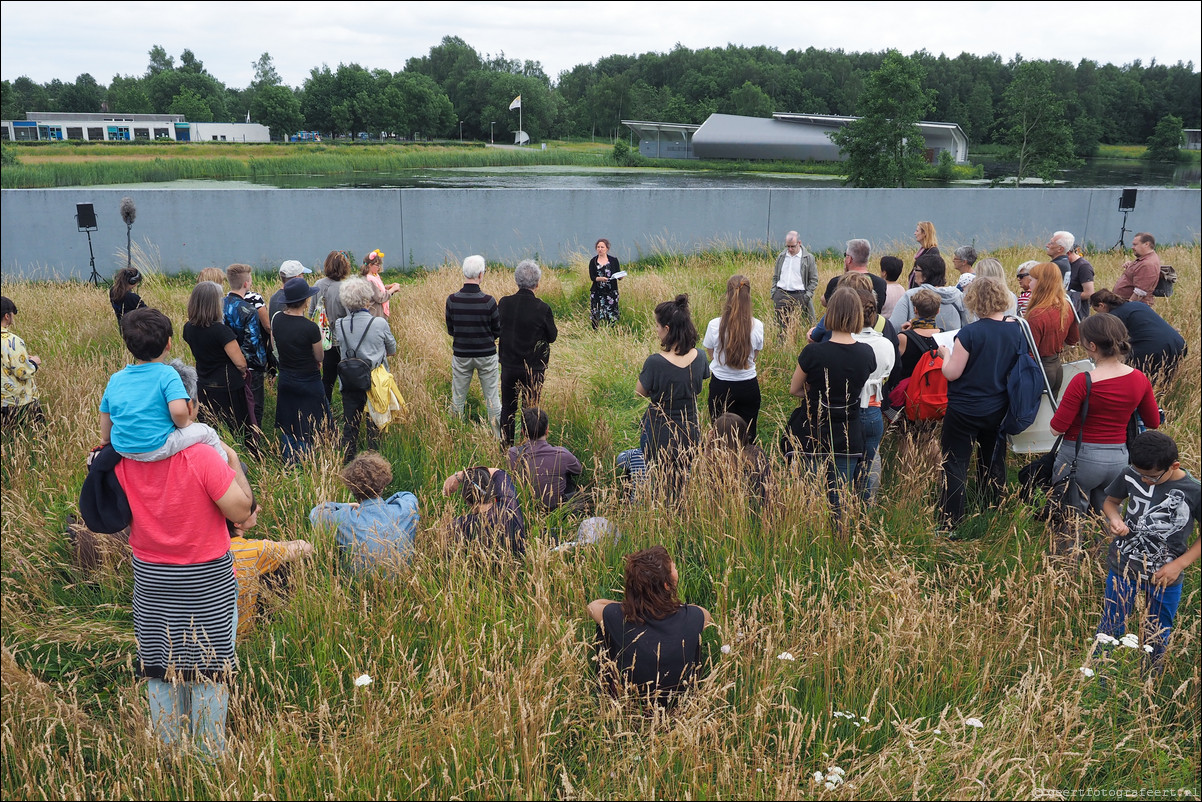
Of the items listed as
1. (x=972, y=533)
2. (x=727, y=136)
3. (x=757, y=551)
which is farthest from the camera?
(x=727, y=136)

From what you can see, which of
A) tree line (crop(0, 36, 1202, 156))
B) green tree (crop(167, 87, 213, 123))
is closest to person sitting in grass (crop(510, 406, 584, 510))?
tree line (crop(0, 36, 1202, 156))

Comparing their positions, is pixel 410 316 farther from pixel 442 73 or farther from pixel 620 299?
pixel 442 73

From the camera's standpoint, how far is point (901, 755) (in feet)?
8.80

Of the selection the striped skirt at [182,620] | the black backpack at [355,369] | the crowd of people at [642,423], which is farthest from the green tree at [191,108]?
the striped skirt at [182,620]

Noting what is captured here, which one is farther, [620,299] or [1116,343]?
[620,299]

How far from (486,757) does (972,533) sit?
11.1 feet

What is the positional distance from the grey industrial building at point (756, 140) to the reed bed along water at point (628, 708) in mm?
70100

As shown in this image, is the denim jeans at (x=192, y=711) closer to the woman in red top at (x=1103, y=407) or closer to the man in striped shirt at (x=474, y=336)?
the man in striped shirt at (x=474, y=336)

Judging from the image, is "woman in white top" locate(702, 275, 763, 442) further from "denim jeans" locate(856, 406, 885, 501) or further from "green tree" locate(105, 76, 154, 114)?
"green tree" locate(105, 76, 154, 114)

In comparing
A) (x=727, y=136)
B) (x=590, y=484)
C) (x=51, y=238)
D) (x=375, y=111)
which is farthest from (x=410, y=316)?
(x=375, y=111)

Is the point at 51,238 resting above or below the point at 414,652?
above

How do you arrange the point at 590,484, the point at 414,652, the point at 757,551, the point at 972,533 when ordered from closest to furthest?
1. the point at 414,652
2. the point at 757,551
3. the point at 972,533
4. the point at 590,484

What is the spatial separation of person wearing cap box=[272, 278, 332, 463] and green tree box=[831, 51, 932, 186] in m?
35.0

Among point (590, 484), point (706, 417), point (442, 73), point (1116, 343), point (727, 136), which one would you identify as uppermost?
point (442, 73)
